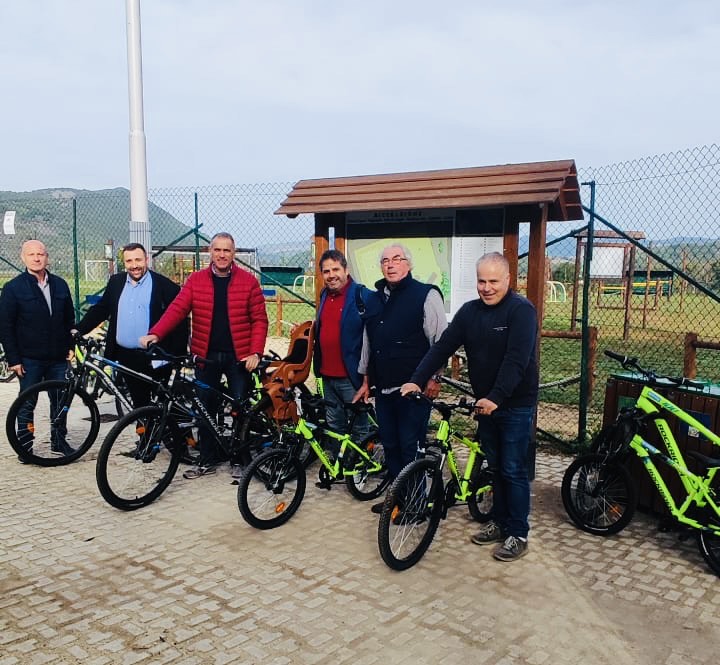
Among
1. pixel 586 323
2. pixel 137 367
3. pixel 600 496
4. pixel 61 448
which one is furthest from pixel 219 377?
pixel 586 323

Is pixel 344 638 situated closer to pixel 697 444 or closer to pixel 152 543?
pixel 152 543

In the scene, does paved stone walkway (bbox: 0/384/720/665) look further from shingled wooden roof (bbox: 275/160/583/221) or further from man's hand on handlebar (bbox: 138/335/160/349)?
shingled wooden roof (bbox: 275/160/583/221)

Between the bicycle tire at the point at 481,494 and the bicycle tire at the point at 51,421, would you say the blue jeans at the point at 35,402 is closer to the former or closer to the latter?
the bicycle tire at the point at 51,421

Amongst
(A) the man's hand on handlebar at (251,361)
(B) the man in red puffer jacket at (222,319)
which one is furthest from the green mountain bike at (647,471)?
(B) the man in red puffer jacket at (222,319)

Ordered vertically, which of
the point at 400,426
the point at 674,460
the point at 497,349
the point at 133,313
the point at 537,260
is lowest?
the point at 674,460

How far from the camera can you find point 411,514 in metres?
3.86

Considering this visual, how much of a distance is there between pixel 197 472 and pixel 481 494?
2353 mm

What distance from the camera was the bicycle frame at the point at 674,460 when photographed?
12.6ft

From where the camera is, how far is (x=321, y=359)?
16.4 feet

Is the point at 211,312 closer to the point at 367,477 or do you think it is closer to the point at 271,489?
the point at 271,489

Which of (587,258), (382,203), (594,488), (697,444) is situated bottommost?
(594,488)

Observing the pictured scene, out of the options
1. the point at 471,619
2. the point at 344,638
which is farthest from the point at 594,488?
the point at 344,638

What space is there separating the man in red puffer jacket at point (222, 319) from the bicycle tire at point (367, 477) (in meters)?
1.10

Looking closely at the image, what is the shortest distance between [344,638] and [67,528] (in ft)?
7.43
